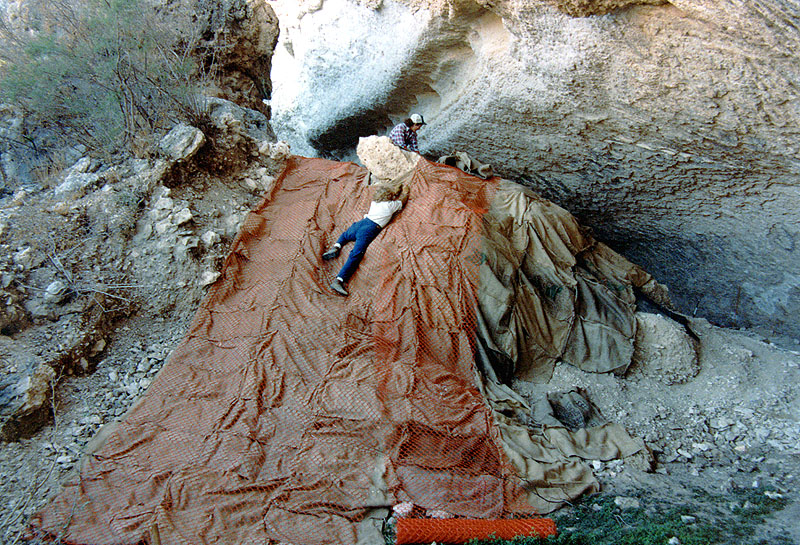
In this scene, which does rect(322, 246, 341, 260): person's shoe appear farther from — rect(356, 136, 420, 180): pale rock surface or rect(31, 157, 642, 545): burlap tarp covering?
rect(356, 136, 420, 180): pale rock surface

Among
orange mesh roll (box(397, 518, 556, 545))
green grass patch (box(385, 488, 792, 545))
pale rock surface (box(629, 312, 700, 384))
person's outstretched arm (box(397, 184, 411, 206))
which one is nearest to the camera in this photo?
green grass patch (box(385, 488, 792, 545))

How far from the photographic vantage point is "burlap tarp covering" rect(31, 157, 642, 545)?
2.71 meters

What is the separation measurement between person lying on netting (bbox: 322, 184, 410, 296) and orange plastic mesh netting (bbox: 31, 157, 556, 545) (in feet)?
0.29

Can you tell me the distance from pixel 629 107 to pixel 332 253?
9.28 ft

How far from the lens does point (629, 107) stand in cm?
390

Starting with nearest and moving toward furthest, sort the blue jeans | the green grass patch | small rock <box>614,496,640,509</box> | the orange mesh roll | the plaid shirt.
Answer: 1. the green grass patch
2. the orange mesh roll
3. small rock <box>614,496,640,509</box>
4. the blue jeans
5. the plaid shirt

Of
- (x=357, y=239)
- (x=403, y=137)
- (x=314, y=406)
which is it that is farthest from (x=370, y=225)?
(x=314, y=406)

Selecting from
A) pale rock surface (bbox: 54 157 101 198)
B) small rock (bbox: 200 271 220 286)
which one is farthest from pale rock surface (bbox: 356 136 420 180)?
pale rock surface (bbox: 54 157 101 198)

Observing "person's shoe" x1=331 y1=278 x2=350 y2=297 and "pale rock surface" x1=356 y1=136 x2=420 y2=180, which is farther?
"pale rock surface" x1=356 y1=136 x2=420 y2=180

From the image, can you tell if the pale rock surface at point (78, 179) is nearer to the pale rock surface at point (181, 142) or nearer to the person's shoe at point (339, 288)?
the pale rock surface at point (181, 142)

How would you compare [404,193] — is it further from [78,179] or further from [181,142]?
[78,179]

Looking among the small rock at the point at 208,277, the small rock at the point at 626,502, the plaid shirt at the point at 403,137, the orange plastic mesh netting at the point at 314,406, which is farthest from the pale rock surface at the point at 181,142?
the small rock at the point at 626,502

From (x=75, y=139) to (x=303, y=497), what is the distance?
452 centimetres

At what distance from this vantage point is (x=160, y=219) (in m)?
4.43
